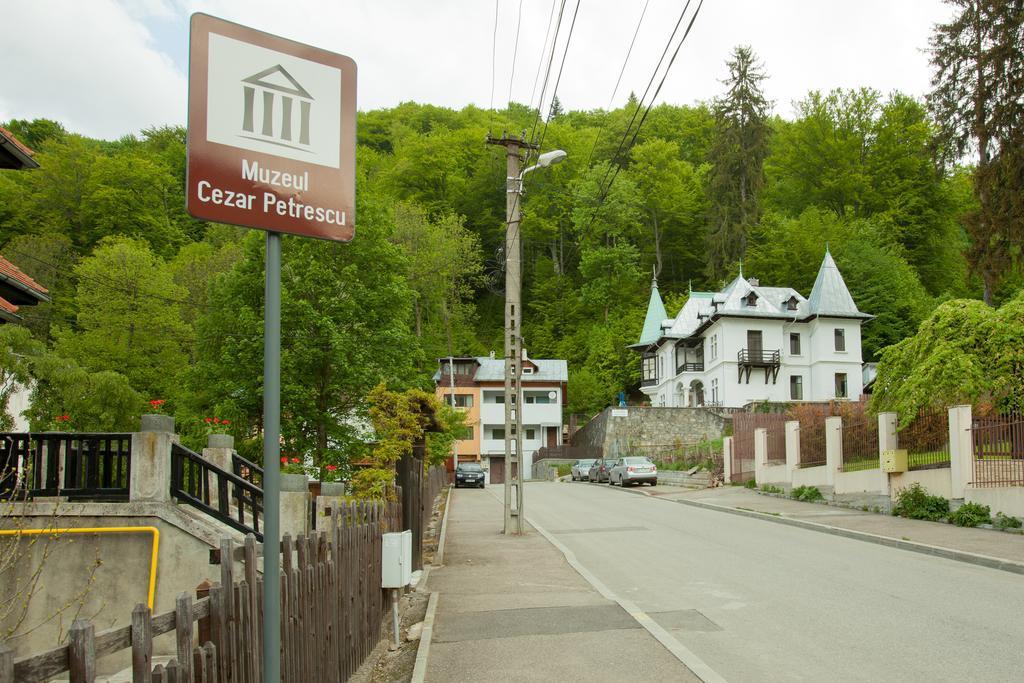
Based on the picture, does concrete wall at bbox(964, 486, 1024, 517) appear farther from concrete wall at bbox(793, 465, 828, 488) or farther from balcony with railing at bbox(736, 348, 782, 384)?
balcony with railing at bbox(736, 348, 782, 384)

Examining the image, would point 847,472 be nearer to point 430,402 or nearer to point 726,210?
point 430,402

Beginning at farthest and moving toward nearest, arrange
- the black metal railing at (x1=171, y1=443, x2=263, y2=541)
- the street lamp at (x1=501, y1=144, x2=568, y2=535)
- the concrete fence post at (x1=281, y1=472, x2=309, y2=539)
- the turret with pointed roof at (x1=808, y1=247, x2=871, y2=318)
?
the turret with pointed roof at (x1=808, y1=247, x2=871, y2=318) < the street lamp at (x1=501, y1=144, x2=568, y2=535) < the black metal railing at (x1=171, y1=443, x2=263, y2=541) < the concrete fence post at (x1=281, y1=472, x2=309, y2=539)

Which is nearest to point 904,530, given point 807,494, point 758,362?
point 807,494

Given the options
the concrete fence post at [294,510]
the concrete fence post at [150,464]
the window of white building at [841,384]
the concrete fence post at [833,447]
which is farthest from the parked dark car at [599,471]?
the concrete fence post at [294,510]

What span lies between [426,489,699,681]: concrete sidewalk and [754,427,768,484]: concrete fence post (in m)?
18.8

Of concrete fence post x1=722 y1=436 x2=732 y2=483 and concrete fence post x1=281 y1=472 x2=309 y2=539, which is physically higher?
concrete fence post x1=281 y1=472 x2=309 y2=539

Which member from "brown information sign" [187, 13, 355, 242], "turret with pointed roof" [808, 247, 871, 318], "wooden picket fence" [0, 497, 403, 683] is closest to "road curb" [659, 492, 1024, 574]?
"wooden picket fence" [0, 497, 403, 683]

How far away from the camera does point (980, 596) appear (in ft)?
34.1

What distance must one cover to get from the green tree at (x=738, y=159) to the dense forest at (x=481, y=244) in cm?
19

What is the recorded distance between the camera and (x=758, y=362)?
56.6 meters

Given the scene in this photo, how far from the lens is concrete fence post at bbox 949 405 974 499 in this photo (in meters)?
18.2

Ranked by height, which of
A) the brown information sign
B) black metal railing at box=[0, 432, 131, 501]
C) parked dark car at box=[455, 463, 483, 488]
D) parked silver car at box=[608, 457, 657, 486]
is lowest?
parked dark car at box=[455, 463, 483, 488]

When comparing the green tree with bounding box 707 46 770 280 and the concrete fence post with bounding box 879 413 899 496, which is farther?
the green tree with bounding box 707 46 770 280

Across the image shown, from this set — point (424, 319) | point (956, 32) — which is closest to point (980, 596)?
point (956, 32)
